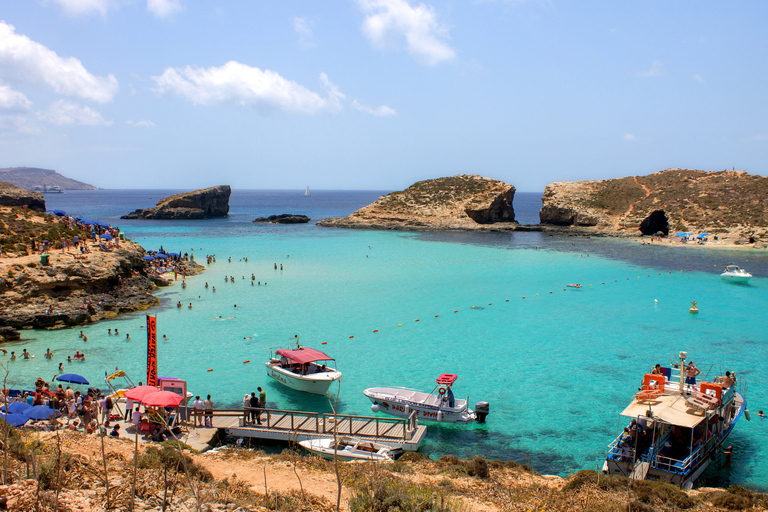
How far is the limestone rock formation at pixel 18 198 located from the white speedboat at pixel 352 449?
79.6 metres

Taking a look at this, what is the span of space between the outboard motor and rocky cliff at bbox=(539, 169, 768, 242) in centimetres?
6554

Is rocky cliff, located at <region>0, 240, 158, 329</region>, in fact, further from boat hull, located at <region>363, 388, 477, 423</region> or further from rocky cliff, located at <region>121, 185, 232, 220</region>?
rocky cliff, located at <region>121, 185, 232, 220</region>

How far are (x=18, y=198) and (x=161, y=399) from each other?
8279 cm

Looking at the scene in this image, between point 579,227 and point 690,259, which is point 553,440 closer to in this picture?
point 690,259

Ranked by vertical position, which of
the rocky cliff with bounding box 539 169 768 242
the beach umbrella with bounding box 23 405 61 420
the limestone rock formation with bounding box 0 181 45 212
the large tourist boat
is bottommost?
the beach umbrella with bounding box 23 405 61 420

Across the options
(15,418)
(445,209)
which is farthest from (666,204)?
(15,418)

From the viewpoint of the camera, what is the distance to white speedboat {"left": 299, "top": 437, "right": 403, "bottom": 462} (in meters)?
14.1

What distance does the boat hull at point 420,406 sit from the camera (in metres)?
16.9

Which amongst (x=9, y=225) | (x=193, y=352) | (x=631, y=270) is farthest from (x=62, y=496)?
(x=631, y=270)

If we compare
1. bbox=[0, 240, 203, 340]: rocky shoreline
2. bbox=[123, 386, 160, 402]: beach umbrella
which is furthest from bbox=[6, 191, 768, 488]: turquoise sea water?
bbox=[123, 386, 160, 402]: beach umbrella

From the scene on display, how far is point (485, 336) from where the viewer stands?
27.1 metres

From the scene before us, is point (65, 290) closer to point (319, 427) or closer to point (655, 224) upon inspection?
point (319, 427)

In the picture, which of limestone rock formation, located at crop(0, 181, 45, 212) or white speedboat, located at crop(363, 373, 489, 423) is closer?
white speedboat, located at crop(363, 373, 489, 423)

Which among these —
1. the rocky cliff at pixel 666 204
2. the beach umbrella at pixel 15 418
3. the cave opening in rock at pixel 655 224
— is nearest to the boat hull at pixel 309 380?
the beach umbrella at pixel 15 418
